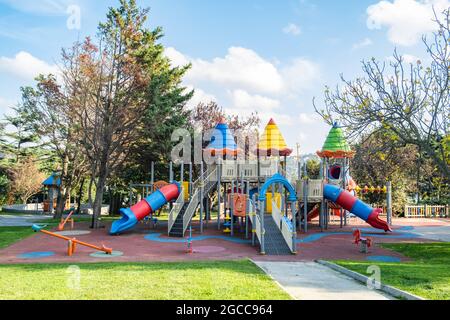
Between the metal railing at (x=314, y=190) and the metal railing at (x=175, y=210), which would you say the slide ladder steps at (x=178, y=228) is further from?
the metal railing at (x=314, y=190)

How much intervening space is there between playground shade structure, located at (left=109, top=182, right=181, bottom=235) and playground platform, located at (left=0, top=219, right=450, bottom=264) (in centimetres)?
59

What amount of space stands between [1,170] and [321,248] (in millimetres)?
41870

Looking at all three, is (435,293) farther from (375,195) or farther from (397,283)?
(375,195)

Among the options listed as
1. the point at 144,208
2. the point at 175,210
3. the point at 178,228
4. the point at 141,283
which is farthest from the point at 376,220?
the point at 141,283

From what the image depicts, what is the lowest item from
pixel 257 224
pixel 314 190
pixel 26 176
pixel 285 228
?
pixel 285 228

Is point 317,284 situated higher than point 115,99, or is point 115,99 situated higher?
point 115,99

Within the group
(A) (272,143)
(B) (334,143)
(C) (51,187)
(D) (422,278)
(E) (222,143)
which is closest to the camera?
(D) (422,278)

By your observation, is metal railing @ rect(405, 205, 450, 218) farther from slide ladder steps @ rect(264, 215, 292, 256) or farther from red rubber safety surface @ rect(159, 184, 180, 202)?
red rubber safety surface @ rect(159, 184, 180, 202)

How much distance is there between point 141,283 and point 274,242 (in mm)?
9594

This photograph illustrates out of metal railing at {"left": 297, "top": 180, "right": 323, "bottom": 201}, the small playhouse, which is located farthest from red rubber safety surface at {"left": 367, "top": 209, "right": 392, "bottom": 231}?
the small playhouse

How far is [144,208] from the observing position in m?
21.9

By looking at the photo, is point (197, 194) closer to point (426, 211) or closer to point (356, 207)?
point (356, 207)

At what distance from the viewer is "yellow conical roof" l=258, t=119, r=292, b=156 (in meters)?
24.5

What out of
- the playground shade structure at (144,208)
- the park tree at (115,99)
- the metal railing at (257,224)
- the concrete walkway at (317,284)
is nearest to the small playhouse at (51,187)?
the park tree at (115,99)
